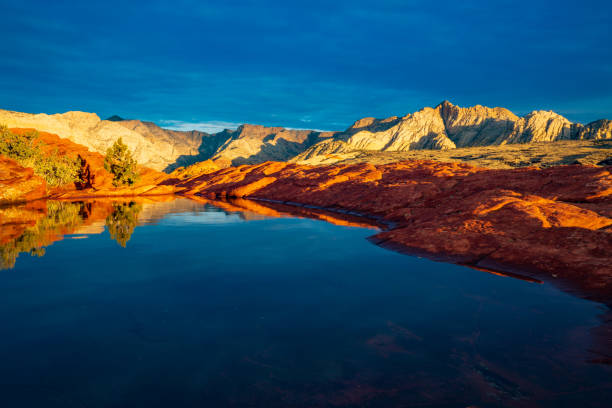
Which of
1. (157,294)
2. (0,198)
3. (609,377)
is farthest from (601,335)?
(0,198)

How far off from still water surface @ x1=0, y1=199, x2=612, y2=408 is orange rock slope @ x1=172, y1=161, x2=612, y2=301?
5.67 ft

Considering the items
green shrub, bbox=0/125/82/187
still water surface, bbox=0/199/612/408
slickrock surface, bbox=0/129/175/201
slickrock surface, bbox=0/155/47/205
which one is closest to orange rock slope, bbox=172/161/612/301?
still water surface, bbox=0/199/612/408

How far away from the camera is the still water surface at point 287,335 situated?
591 cm

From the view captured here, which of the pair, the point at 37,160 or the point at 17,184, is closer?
the point at 17,184

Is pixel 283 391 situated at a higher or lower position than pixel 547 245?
lower

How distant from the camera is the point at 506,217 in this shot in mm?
16281

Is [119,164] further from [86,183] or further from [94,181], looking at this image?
[86,183]

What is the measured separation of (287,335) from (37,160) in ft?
229

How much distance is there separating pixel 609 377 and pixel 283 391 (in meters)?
5.98

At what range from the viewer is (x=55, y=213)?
30.6 meters

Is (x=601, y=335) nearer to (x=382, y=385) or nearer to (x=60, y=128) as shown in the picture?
(x=382, y=385)

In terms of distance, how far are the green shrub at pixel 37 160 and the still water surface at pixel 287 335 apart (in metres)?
53.3

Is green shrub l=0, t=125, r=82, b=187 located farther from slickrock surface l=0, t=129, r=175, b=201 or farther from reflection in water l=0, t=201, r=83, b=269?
reflection in water l=0, t=201, r=83, b=269

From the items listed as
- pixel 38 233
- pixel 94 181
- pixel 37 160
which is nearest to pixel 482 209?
pixel 38 233
